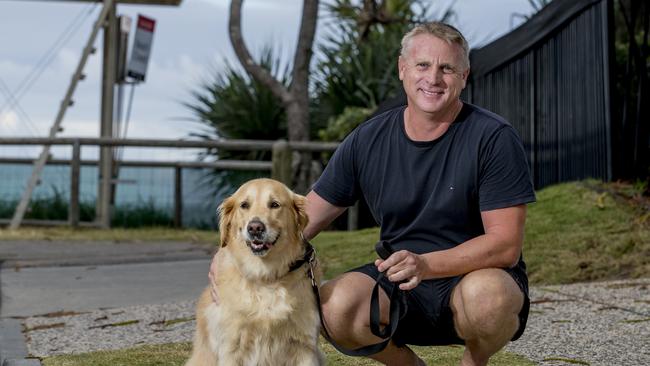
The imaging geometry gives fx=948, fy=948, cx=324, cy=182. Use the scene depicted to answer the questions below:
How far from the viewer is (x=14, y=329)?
5992mm

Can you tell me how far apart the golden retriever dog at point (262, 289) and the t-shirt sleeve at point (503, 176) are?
29.2 inches

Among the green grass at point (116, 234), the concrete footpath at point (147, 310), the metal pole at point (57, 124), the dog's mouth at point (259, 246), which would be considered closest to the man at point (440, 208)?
the dog's mouth at point (259, 246)

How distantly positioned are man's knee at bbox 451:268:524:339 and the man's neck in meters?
0.58

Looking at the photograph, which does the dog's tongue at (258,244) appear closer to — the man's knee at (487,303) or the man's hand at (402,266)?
the man's hand at (402,266)

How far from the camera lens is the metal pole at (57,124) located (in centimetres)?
1333

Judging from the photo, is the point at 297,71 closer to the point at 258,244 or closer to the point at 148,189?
the point at 148,189

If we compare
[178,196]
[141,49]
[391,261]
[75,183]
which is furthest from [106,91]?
[391,261]

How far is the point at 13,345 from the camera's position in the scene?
5457mm

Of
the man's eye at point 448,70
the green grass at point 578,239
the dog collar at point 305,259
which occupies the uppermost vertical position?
the man's eye at point 448,70

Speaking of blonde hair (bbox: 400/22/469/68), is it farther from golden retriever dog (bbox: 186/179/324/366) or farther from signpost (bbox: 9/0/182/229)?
signpost (bbox: 9/0/182/229)

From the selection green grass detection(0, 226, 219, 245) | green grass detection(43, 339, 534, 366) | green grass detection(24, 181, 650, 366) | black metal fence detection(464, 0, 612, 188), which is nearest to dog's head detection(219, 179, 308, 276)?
green grass detection(43, 339, 534, 366)

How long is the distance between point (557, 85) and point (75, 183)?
6.77 m

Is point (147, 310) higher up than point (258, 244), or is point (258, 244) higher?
point (258, 244)

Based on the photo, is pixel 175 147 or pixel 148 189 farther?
pixel 148 189
